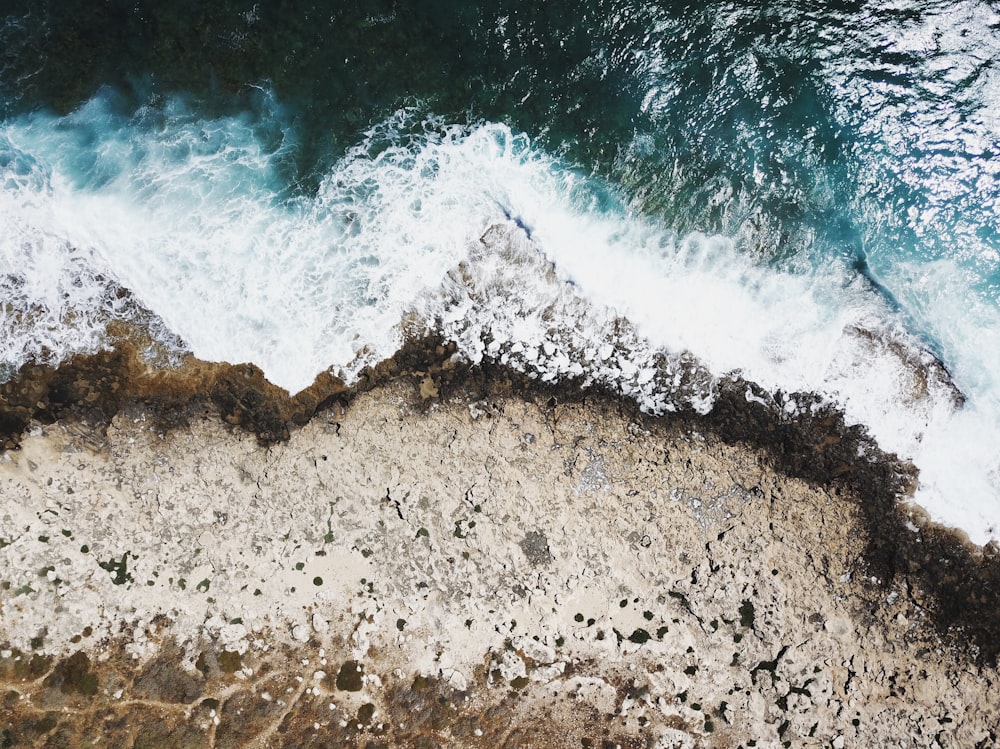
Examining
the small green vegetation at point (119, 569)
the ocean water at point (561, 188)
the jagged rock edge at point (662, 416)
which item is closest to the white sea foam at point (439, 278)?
the ocean water at point (561, 188)

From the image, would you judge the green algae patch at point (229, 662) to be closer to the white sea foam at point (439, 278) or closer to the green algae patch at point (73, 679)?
the green algae patch at point (73, 679)

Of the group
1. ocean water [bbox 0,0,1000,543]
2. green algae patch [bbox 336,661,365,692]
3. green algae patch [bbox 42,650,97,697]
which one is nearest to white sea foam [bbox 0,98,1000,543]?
ocean water [bbox 0,0,1000,543]

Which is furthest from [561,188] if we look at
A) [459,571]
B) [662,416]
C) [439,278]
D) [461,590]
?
[461,590]

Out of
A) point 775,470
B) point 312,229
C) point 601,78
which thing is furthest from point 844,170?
point 312,229

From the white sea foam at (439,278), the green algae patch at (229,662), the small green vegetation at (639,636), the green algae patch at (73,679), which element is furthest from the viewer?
the white sea foam at (439,278)

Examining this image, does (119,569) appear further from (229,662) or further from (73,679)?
(229,662)

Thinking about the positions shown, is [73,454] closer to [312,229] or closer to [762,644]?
[312,229]
